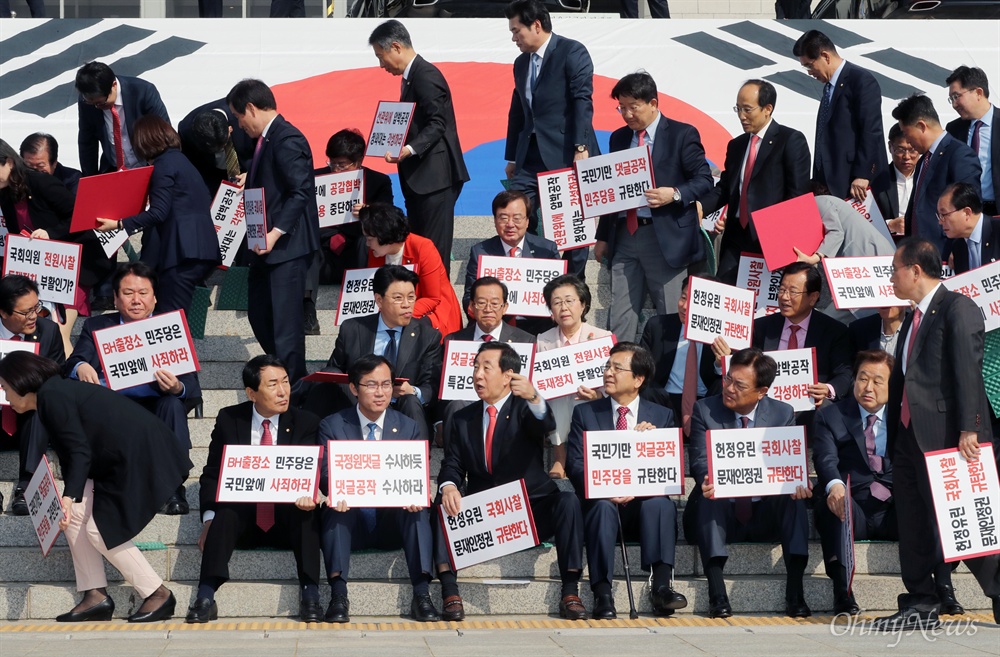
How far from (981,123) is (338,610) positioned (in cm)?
518

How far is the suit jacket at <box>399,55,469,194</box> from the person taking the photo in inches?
355

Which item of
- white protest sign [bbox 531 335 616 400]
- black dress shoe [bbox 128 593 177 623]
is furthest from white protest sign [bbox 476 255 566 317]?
black dress shoe [bbox 128 593 177 623]

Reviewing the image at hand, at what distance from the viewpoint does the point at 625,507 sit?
711cm

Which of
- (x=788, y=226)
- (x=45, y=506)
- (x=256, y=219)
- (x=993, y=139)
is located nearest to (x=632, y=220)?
(x=788, y=226)

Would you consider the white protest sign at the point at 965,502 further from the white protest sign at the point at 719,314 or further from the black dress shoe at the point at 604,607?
the white protest sign at the point at 719,314

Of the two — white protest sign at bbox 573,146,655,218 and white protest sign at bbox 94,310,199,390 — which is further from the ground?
white protest sign at bbox 573,146,655,218

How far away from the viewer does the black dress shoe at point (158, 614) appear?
6.60 m

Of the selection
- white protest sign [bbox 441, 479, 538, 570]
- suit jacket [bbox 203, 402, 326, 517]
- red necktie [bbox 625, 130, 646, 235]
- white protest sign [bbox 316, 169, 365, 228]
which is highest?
white protest sign [bbox 316, 169, 365, 228]

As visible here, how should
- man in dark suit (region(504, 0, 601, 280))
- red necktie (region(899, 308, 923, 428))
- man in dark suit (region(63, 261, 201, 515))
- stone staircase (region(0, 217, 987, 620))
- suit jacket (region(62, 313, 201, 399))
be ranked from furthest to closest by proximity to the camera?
1. man in dark suit (region(504, 0, 601, 280))
2. suit jacket (region(62, 313, 201, 399))
3. man in dark suit (region(63, 261, 201, 515))
4. stone staircase (region(0, 217, 987, 620))
5. red necktie (region(899, 308, 923, 428))

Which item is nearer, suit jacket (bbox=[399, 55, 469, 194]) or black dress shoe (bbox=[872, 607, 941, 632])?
black dress shoe (bbox=[872, 607, 941, 632])

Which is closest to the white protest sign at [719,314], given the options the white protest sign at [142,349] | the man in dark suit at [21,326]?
the white protest sign at [142,349]

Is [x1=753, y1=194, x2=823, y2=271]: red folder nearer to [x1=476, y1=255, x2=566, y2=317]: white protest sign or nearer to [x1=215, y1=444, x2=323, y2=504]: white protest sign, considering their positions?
[x1=476, y1=255, x2=566, y2=317]: white protest sign

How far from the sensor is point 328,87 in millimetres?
12836

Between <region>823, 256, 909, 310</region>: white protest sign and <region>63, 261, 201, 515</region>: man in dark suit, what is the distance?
3609mm
